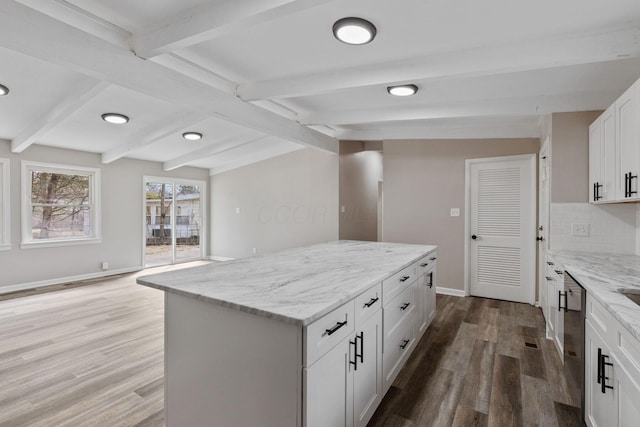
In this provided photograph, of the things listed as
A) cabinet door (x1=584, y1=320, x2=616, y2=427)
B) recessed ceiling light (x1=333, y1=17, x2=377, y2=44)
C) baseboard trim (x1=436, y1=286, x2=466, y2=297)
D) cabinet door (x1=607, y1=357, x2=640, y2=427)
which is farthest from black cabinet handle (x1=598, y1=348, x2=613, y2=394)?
baseboard trim (x1=436, y1=286, x2=466, y2=297)

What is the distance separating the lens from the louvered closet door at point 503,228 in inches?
166

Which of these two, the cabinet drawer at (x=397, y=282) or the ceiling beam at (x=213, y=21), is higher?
the ceiling beam at (x=213, y=21)

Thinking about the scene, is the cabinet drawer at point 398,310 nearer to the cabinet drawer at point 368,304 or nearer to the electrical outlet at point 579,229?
the cabinet drawer at point 368,304

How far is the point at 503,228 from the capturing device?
4379mm

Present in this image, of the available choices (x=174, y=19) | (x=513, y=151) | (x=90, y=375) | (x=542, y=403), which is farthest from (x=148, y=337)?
(x=513, y=151)

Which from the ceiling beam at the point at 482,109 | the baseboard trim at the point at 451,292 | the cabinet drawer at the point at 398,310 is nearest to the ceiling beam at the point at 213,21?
the cabinet drawer at the point at 398,310

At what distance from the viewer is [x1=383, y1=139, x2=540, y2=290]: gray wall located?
461 centimetres

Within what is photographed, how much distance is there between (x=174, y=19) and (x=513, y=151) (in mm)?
4144

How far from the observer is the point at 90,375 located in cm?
243

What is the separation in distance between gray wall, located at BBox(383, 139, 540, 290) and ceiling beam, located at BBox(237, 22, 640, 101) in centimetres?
234

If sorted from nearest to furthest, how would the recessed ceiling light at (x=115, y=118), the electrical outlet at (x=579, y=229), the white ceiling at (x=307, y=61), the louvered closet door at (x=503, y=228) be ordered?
the white ceiling at (x=307, y=61), the electrical outlet at (x=579, y=229), the recessed ceiling light at (x=115, y=118), the louvered closet door at (x=503, y=228)

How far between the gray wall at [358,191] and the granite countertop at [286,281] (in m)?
3.53

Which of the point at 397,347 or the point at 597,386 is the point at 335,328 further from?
the point at 597,386

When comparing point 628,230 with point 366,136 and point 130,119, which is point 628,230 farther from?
point 130,119
